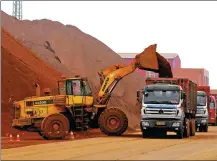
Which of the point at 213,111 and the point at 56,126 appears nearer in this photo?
the point at 56,126

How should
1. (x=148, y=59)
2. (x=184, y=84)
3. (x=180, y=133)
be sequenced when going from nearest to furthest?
(x=180, y=133), (x=184, y=84), (x=148, y=59)

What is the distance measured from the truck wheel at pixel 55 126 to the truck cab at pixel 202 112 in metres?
16.5

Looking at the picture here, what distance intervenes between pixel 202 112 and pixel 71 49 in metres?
32.4

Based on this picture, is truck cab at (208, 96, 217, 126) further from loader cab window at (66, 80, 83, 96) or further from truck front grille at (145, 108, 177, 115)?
loader cab window at (66, 80, 83, 96)

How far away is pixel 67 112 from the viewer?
33.2 metres

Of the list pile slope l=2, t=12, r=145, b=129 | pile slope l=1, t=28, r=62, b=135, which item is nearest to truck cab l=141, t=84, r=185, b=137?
pile slope l=1, t=28, r=62, b=135

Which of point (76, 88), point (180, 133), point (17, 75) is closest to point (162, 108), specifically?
point (180, 133)

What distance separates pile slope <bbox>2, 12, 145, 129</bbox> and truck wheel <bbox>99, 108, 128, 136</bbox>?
30516 mm

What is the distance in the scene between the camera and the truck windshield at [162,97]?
31942 mm

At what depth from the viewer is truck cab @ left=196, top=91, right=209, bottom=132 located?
46.0 meters

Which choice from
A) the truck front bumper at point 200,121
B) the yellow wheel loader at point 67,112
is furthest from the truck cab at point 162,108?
the truck front bumper at point 200,121

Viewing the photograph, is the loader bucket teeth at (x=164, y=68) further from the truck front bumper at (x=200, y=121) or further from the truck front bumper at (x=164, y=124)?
the truck front bumper at (x=200, y=121)

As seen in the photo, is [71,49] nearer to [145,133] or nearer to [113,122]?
[113,122]

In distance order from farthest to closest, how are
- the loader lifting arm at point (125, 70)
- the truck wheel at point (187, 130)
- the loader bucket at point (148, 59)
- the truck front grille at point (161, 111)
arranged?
1. the loader bucket at point (148, 59)
2. the loader lifting arm at point (125, 70)
3. the truck wheel at point (187, 130)
4. the truck front grille at point (161, 111)
